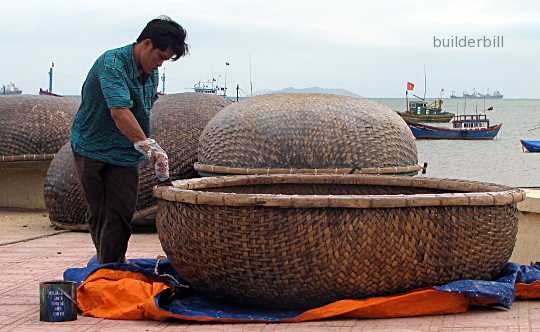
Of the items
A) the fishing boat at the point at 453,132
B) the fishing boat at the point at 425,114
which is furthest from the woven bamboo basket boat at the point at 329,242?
the fishing boat at the point at 425,114

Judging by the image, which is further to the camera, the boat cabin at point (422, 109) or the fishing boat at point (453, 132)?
the boat cabin at point (422, 109)

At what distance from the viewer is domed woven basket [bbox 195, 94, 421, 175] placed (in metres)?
8.33

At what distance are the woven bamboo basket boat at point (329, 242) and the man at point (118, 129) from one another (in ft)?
1.81

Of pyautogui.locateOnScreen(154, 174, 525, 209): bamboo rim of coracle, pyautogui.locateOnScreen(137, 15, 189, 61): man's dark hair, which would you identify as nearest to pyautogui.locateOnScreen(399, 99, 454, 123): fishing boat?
pyautogui.locateOnScreen(137, 15, 189, 61): man's dark hair

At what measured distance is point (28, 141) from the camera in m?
10.8

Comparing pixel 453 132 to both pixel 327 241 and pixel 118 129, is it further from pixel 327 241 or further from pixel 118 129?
pixel 327 241

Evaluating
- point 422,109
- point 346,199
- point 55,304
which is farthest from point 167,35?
point 422,109

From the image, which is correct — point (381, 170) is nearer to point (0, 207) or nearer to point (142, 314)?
point (142, 314)

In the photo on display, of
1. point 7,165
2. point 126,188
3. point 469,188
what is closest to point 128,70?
point 126,188

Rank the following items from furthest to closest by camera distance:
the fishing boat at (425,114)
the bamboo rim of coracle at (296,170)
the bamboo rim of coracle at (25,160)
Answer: the fishing boat at (425,114) < the bamboo rim of coracle at (25,160) < the bamboo rim of coracle at (296,170)

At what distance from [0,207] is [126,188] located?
5804 mm

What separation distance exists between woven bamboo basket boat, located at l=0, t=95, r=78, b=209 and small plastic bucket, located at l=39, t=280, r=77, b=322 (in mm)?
5789

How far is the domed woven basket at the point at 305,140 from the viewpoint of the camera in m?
8.33

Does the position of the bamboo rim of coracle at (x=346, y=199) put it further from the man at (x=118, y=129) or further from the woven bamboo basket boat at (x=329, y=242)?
the man at (x=118, y=129)
